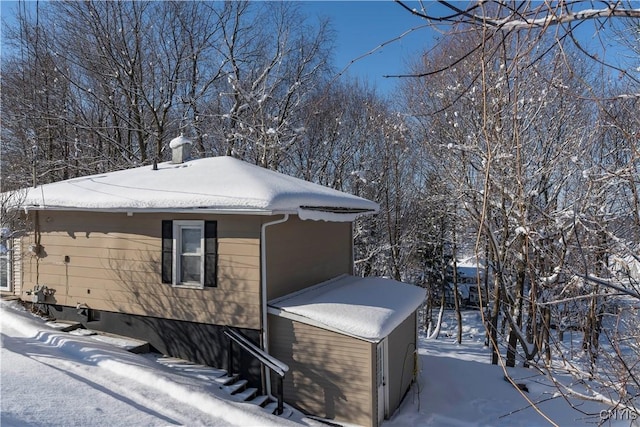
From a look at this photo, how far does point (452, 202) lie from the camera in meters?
14.3

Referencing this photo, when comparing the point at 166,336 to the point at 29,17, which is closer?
the point at 166,336

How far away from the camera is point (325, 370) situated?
6.52 meters

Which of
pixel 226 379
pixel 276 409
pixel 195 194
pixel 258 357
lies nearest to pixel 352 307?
pixel 258 357

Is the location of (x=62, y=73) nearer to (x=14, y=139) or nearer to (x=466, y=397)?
(x=14, y=139)

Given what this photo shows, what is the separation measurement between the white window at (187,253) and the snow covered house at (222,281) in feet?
0.06

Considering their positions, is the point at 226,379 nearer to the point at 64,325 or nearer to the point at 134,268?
the point at 134,268

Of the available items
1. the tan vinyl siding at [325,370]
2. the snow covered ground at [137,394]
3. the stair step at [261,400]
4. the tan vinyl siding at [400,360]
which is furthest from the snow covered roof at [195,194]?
the stair step at [261,400]

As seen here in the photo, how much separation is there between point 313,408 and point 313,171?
12.8 metres

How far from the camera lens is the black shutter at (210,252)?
7219mm

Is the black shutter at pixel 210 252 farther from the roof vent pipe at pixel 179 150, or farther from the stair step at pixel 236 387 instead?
the roof vent pipe at pixel 179 150

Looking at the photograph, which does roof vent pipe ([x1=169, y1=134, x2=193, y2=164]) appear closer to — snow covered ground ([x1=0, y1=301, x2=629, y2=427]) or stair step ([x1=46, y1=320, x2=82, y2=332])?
stair step ([x1=46, y1=320, x2=82, y2=332])

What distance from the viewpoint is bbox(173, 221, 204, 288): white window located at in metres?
7.47

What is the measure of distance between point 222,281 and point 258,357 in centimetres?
144


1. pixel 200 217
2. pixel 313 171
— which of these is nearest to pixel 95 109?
pixel 313 171
